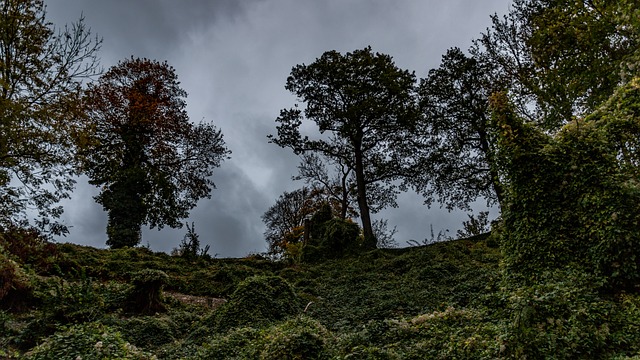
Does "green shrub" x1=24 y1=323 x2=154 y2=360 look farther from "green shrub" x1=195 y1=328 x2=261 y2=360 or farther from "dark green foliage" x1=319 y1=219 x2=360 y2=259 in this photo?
"dark green foliage" x1=319 y1=219 x2=360 y2=259

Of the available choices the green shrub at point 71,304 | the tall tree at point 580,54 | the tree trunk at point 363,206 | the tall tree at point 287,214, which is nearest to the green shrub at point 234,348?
the green shrub at point 71,304

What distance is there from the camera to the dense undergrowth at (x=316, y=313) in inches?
209

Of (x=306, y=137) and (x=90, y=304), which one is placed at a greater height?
(x=306, y=137)

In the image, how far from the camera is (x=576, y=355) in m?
4.83

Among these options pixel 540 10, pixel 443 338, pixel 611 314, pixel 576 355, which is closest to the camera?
pixel 576 355

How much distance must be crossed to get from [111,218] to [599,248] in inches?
917

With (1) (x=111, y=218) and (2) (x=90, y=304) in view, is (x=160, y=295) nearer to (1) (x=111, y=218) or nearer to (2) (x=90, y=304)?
(2) (x=90, y=304)

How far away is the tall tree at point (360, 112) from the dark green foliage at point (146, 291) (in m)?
14.0

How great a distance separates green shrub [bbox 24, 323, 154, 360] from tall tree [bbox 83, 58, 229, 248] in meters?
17.6

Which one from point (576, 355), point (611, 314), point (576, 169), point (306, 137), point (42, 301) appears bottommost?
point (576, 355)

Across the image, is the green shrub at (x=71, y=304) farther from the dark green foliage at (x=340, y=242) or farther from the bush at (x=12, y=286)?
the dark green foliage at (x=340, y=242)

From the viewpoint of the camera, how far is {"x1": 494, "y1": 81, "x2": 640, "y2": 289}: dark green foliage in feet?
21.5

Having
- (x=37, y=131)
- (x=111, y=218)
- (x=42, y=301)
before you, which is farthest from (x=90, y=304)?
(x=111, y=218)

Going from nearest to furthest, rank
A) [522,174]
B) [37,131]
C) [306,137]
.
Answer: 1. [522,174]
2. [37,131]
3. [306,137]
